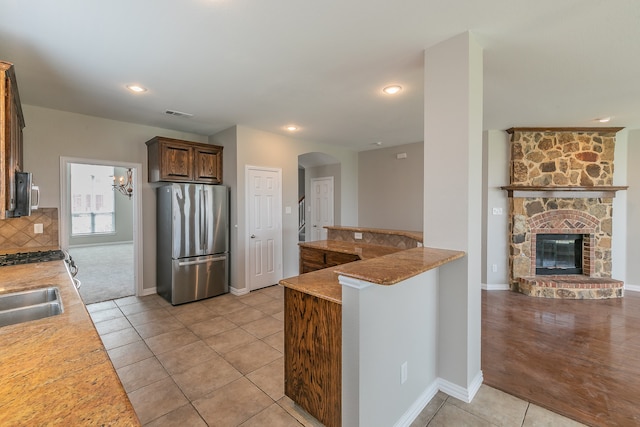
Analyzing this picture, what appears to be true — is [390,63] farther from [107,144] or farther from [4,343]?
[107,144]

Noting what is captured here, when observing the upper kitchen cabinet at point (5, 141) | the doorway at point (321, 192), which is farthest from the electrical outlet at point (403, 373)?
the doorway at point (321, 192)

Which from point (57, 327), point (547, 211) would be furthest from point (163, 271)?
point (547, 211)

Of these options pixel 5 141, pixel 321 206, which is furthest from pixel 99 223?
pixel 5 141

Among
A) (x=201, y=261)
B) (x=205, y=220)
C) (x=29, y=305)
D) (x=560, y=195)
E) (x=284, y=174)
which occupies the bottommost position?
(x=201, y=261)

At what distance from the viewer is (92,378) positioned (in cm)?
87

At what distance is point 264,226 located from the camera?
4750mm

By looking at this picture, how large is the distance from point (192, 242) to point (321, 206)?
3.20m

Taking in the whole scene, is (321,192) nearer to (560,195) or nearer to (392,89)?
(392,89)

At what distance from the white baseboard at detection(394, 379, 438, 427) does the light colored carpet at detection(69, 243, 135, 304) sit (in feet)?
11.2

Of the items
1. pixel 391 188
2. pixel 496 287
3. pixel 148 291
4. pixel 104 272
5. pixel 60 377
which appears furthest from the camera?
pixel 391 188

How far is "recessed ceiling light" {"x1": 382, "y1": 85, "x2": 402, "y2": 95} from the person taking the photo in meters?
2.92

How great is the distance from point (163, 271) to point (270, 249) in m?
1.62

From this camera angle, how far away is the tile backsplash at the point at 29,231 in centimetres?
324

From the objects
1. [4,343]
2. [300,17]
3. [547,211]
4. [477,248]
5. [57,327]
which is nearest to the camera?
[4,343]
